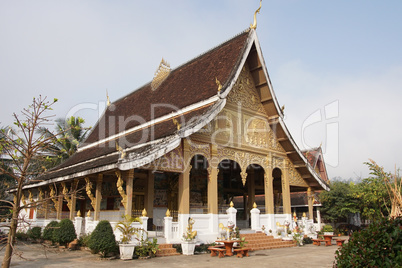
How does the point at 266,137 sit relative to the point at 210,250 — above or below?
above

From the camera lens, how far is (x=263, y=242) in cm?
1150

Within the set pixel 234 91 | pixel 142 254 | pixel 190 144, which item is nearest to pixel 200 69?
pixel 234 91

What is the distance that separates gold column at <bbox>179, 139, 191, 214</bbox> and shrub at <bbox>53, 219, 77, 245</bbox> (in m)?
3.65

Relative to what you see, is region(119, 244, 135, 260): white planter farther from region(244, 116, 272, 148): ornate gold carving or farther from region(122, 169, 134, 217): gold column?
region(244, 116, 272, 148): ornate gold carving

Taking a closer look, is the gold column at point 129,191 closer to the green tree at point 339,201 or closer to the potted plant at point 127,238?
the potted plant at point 127,238

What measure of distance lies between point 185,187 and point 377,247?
7.00 m

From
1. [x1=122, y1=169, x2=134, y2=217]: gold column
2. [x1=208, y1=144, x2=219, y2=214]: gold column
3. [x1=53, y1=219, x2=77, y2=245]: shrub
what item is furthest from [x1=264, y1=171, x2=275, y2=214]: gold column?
[x1=53, y1=219, x2=77, y2=245]: shrub

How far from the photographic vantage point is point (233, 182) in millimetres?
17219

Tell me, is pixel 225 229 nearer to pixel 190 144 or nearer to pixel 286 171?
pixel 190 144

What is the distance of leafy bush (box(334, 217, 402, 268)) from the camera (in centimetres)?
362

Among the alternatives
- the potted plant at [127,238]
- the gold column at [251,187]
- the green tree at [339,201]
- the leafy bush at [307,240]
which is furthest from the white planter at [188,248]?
the green tree at [339,201]

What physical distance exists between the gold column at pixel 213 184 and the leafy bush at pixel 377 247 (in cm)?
699

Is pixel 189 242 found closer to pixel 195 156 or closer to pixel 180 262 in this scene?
pixel 180 262

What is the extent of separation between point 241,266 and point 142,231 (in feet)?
9.33
